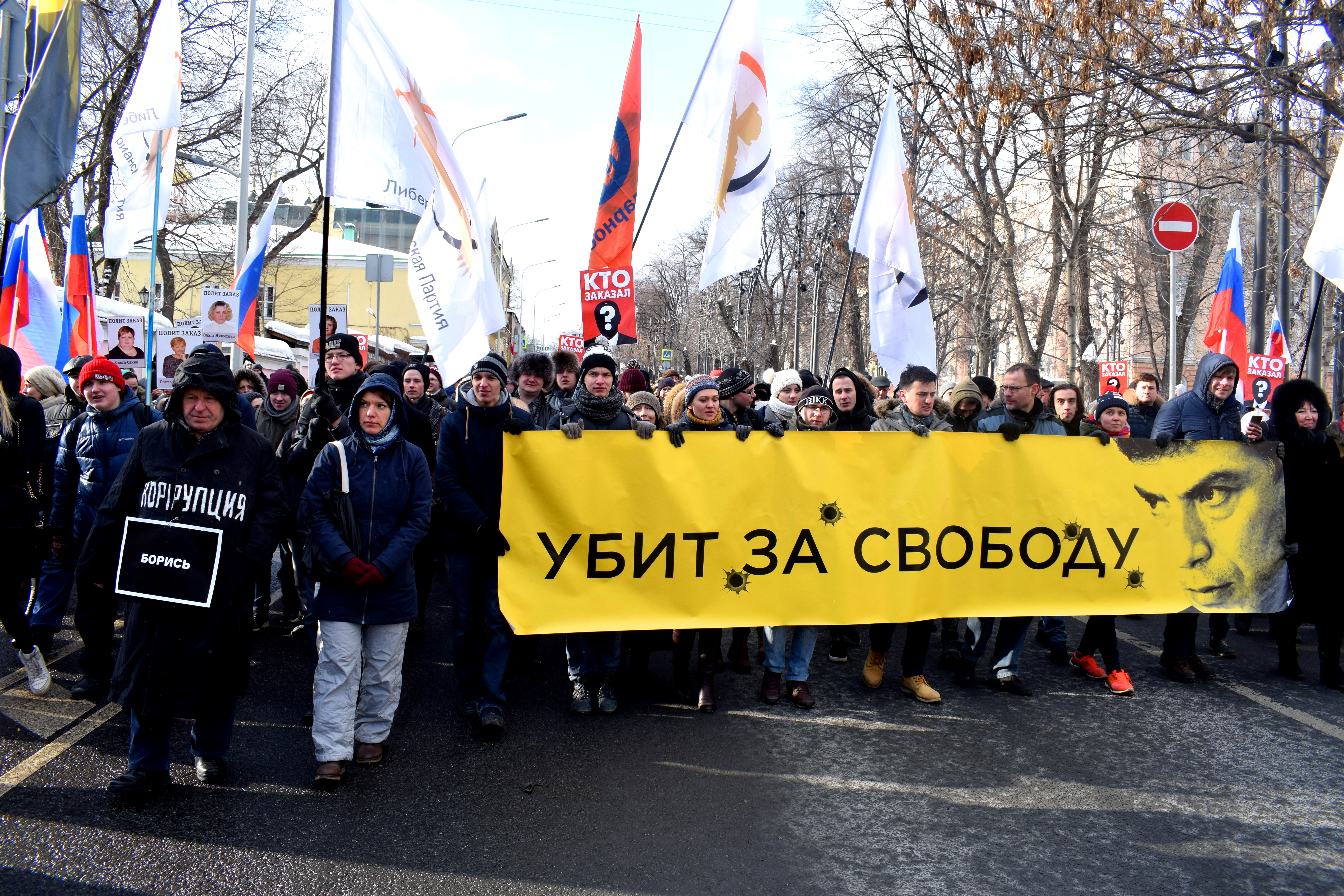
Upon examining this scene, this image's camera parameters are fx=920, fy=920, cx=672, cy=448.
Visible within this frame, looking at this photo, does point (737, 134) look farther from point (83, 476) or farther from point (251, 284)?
point (251, 284)

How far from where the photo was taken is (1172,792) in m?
4.16

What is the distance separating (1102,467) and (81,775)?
5714mm

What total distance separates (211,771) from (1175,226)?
10805mm

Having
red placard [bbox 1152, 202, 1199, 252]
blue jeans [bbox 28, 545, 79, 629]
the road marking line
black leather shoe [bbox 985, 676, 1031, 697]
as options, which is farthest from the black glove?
red placard [bbox 1152, 202, 1199, 252]

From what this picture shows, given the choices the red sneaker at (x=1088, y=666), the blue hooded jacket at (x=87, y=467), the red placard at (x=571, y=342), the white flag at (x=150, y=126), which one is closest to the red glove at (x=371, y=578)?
the blue hooded jacket at (x=87, y=467)

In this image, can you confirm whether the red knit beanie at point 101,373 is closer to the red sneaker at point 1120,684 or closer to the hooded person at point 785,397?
the hooded person at point 785,397

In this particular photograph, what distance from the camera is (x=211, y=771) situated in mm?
4027

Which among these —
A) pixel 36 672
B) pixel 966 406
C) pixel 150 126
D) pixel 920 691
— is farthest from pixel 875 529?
pixel 150 126

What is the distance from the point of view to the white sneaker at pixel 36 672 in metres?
5.01

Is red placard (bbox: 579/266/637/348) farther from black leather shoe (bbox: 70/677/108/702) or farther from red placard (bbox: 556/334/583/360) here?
red placard (bbox: 556/334/583/360)

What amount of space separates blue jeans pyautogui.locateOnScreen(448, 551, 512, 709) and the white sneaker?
225cm

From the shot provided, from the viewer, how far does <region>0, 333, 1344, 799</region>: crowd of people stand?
4.00 m

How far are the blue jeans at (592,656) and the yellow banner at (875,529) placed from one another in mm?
157

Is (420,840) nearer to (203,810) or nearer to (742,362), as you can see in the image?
(203,810)
